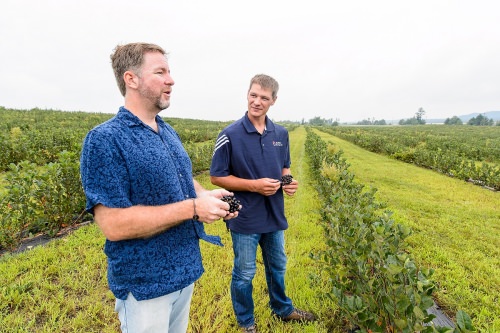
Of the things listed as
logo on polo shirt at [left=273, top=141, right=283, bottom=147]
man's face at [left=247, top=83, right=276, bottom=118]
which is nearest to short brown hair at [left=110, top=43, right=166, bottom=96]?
man's face at [left=247, top=83, right=276, bottom=118]

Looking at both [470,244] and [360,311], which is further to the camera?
[470,244]

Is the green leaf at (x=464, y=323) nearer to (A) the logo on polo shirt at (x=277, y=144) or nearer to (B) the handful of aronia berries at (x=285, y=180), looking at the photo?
(B) the handful of aronia berries at (x=285, y=180)

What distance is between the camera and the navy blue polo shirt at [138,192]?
121 cm

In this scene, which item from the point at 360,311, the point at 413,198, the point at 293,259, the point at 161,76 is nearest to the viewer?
the point at 161,76

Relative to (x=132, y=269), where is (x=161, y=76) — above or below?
above

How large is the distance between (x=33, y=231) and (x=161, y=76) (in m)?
5.38

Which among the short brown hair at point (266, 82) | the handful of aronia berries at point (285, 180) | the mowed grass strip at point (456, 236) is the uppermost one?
the short brown hair at point (266, 82)

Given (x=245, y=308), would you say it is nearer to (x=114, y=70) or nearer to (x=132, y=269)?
(x=132, y=269)

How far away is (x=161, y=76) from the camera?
4.83ft

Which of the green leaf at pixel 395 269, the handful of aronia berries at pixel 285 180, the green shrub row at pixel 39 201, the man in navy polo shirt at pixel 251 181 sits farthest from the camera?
the green shrub row at pixel 39 201

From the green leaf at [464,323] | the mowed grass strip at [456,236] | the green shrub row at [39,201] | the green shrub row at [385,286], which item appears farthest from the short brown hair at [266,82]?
the green shrub row at [39,201]

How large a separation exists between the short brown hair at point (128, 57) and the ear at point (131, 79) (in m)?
0.02

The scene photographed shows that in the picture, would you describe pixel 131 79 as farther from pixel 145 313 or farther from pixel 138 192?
pixel 145 313

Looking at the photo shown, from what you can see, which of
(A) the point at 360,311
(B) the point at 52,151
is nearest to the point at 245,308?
(A) the point at 360,311
